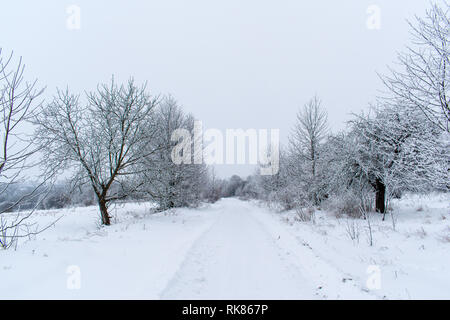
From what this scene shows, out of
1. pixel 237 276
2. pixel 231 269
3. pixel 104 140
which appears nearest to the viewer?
pixel 237 276

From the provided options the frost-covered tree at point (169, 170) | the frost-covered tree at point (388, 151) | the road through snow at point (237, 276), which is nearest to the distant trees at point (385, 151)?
the frost-covered tree at point (388, 151)

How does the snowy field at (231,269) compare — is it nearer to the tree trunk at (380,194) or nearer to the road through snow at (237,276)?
the road through snow at (237,276)

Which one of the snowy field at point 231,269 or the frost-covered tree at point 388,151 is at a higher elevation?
the frost-covered tree at point 388,151

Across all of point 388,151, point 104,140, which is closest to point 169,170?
point 104,140

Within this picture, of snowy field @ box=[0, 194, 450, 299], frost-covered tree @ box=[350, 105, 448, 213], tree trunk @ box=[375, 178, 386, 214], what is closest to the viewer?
snowy field @ box=[0, 194, 450, 299]

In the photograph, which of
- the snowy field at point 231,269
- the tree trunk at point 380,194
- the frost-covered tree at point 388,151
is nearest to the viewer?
the snowy field at point 231,269

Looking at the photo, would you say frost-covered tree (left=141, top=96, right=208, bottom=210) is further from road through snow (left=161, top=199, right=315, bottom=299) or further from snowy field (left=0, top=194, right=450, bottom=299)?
road through snow (left=161, top=199, right=315, bottom=299)

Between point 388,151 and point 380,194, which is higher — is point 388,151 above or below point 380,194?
above

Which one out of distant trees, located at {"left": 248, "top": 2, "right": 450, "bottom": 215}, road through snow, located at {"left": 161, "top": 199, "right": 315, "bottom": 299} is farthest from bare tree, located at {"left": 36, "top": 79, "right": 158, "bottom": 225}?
distant trees, located at {"left": 248, "top": 2, "right": 450, "bottom": 215}

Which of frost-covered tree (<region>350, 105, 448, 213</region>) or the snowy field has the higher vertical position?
frost-covered tree (<region>350, 105, 448, 213</region>)

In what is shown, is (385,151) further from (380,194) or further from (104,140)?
(104,140)

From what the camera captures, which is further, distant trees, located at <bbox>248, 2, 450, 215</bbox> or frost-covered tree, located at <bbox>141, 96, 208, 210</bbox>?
frost-covered tree, located at <bbox>141, 96, 208, 210</bbox>

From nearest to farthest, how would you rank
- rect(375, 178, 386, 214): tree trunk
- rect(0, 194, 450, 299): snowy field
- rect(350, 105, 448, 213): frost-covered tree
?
rect(0, 194, 450, 299): snowy field < rect(350, 105, 448, 213): frost-covered tree < rect(375, 178, 386, 214): tree trunk

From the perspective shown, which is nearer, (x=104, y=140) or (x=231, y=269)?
(x=231, y=269)
